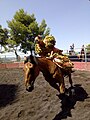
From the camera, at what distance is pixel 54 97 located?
8.95 metres

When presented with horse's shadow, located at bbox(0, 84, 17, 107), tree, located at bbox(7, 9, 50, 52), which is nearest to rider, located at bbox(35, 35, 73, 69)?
horse's shadow, located at bbox(0, 84, 17, 107)

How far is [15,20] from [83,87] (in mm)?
36123

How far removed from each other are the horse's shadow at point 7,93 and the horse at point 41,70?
3.06 meters

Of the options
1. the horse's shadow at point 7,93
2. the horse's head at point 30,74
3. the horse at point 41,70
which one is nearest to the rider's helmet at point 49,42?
the horse at point 41,70

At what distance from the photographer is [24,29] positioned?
41.5m

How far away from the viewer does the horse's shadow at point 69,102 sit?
7.52 m

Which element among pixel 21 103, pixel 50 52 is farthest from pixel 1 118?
pixel 50 52

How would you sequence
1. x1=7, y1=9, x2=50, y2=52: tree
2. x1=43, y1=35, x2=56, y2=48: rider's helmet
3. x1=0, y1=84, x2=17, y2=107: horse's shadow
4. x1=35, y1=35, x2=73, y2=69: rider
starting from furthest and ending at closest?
x1=7, y1=9, x2=50, y2=52: tree < x1=0, y1=84, x2=17, y2=107: horse's shadow < x1=43, y1=35, x2=56, y2=48: rider's helmet < x1=35, y1=35, x2=73, y2=69: rider

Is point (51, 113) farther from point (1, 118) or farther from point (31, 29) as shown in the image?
point (31, 29)

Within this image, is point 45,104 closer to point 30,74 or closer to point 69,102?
point 69,102

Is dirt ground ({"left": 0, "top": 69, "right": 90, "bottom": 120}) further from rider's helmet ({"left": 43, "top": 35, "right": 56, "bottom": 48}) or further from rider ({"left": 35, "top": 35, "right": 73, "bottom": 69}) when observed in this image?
rider's helmet ({"left": 43, "top": 35, "right": 56, "bottom": 48})

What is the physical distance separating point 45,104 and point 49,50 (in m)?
2.02

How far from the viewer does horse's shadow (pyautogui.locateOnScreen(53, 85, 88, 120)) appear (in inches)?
296

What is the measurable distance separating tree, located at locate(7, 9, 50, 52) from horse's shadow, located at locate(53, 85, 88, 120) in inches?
1266
